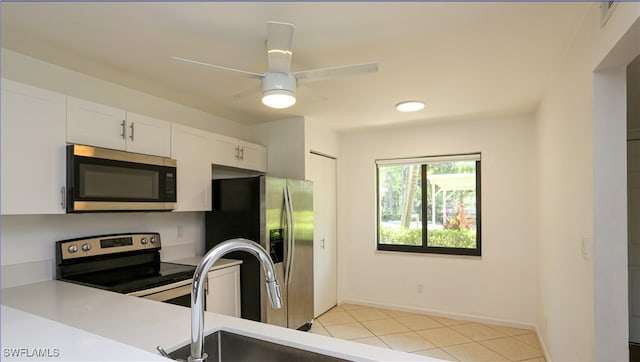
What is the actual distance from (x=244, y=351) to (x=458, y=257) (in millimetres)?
3515

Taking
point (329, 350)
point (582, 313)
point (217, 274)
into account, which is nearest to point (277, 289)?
point (329, 350)

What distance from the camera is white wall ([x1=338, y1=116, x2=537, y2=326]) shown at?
3.91 m

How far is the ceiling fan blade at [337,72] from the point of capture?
6.10 feet

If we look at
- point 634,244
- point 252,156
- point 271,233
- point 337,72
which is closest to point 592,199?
point 337,72

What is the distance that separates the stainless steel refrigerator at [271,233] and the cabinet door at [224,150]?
22 cm

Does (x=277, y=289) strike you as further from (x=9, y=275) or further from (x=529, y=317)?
(x=529, y=317)

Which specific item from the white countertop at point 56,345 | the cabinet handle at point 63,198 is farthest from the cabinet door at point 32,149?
the white countertop at point 56,345

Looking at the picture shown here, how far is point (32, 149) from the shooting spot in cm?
205

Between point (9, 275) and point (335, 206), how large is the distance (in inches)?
134

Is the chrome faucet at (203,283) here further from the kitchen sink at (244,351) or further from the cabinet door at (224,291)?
the cabinet door at (224,291)

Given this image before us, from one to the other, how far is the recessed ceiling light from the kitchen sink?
2.67 metres

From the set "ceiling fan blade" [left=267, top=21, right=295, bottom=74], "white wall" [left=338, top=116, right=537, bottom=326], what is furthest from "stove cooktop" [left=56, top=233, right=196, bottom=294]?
"white wall" [left=338, top=116, right=537, bottom=326]

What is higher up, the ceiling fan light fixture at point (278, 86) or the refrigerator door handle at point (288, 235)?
the ceiling fan light fixture at point (278, 86)

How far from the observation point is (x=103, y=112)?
243cm
